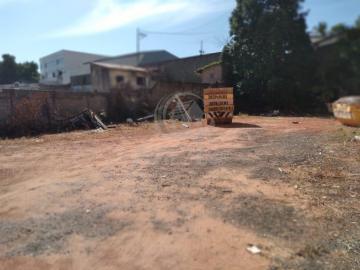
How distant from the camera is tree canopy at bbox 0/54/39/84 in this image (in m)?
35.6

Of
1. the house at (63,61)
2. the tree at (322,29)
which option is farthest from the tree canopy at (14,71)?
the tree at (322,29)

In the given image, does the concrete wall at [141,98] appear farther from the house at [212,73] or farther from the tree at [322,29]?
the tree at [322,29]

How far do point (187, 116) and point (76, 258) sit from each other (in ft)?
44.9

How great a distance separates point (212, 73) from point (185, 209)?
18.3 meters

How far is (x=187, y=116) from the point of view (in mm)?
17469

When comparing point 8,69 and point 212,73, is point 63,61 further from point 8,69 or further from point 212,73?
point 8,69

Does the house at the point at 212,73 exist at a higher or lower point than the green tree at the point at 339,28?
higher

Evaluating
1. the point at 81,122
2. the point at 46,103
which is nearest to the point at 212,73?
the point at 81,122

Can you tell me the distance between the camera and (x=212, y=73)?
74.8 feet

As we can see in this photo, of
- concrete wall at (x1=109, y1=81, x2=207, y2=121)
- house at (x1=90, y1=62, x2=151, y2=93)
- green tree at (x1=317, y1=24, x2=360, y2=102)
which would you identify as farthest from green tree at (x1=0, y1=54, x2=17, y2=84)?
green tree at (x1=317, y1=24, x2=360, y2=102)

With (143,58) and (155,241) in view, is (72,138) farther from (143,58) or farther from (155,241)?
(143,58)

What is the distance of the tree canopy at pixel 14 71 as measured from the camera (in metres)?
35.6

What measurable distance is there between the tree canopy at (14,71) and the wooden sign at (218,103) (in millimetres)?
24986

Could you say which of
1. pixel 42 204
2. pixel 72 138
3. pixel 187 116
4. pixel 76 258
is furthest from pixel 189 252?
pixel 187 116
